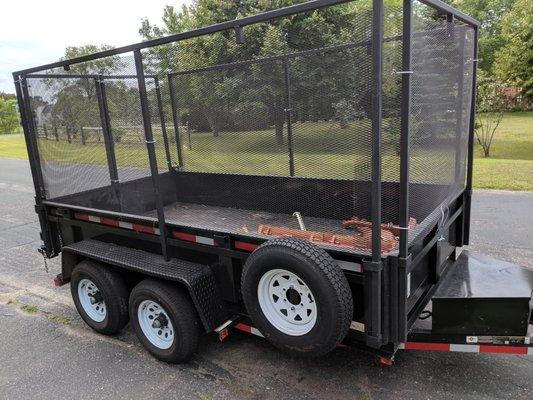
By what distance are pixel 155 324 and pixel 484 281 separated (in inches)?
90.5

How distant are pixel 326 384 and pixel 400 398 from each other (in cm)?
47

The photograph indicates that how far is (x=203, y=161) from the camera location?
524 cm

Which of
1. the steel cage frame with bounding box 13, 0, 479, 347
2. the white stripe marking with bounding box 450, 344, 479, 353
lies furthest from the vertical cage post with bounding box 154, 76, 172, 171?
the white stripe marking with bounding box 450, 344, 479, 353

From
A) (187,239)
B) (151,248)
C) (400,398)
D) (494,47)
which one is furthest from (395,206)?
(494,47)

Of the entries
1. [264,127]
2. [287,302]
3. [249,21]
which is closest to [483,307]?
[287,302]

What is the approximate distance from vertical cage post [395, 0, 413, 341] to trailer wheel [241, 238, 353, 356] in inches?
11.0

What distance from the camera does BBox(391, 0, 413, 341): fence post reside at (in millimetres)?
2061

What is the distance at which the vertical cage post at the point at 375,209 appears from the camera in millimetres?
2020

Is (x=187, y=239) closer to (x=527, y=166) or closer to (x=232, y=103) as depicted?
(x=232, y=103)

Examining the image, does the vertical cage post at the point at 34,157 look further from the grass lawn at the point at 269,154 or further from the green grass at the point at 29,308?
the green grass at the point at 29,308

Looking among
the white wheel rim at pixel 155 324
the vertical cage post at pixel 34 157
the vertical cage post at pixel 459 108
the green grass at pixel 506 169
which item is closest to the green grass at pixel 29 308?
the vertical cage post at pixel 34 157

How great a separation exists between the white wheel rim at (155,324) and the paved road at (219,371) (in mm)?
175

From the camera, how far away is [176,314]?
3.07m

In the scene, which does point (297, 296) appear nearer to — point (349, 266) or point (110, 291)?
point (349, 266)
